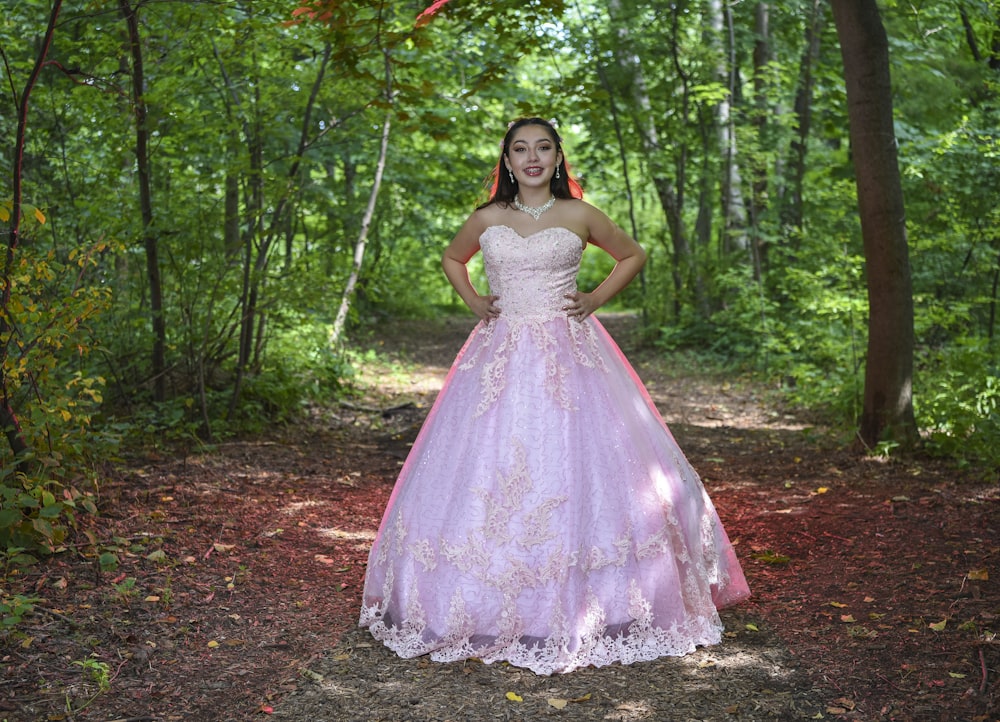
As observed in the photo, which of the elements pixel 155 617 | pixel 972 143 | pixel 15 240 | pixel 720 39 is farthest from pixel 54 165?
pixel 720 39

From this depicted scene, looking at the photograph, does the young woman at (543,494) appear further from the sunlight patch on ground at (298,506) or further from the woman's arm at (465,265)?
the sunlight patch on ground at (298,506)

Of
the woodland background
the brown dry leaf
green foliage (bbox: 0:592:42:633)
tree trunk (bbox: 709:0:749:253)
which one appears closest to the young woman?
the brown dry leaf

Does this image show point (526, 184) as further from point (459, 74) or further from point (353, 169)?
point (353, 169)

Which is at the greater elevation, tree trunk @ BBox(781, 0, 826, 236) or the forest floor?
tree trunk @ BBox(781, 0, 826, 236)

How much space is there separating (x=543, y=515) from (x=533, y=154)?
62.2 inches

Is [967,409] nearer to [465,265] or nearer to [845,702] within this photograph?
[845,702]

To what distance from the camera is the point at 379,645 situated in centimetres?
378

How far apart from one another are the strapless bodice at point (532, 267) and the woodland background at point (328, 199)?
212cm

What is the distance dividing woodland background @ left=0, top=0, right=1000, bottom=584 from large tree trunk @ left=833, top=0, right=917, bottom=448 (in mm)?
82

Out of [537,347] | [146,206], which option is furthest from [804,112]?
[537,347]

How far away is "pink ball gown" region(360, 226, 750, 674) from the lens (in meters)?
3.60

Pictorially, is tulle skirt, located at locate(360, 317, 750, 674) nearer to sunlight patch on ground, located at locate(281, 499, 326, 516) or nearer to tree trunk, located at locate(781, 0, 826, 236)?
sunlight patch on ground, located at locate(281, 499, 326, 516)

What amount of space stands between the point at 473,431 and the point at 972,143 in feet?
23.2

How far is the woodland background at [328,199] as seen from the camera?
5.33 m
